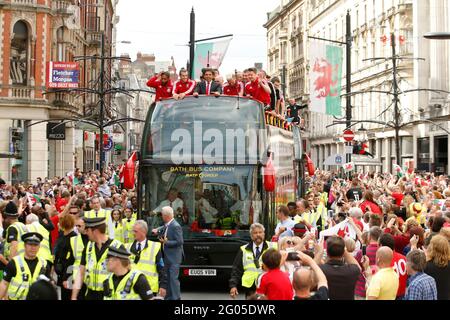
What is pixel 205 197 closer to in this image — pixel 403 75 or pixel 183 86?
pixel 183 86

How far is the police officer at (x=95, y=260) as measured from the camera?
10.2 m

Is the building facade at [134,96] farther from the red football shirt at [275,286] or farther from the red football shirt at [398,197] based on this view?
the red football shirt at [275,286]

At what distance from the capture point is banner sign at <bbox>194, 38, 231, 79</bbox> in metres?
26.1

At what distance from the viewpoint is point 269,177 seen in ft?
53.6

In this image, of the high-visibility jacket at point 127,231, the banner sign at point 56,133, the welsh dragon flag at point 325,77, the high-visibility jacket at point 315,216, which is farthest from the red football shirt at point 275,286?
the banner sign at point 56,133

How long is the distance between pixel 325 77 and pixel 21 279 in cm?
2577

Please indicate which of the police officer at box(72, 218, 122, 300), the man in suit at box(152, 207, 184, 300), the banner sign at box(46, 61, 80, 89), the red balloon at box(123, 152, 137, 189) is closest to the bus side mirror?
the red balloon at box(123, 152, 137, 189)

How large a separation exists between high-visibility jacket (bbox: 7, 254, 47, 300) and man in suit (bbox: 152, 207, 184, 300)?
417cm

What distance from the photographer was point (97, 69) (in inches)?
2805

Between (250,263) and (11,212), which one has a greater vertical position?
(11,212)

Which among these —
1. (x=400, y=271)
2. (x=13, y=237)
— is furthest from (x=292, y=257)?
(x=13, y=237)
